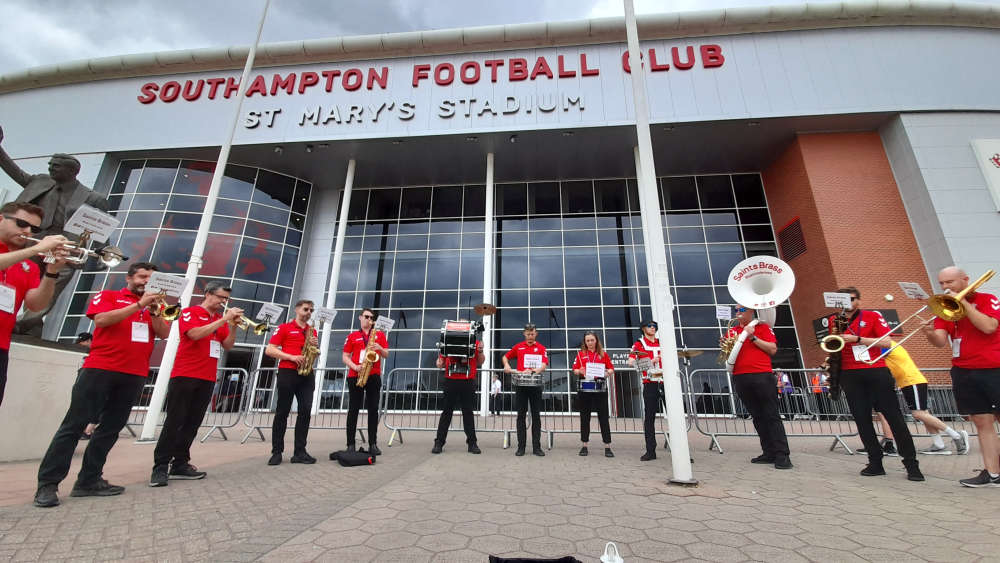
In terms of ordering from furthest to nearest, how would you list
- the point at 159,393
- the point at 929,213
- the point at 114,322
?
the point at 929,213 < the point at 159,393 < the point at 114,322

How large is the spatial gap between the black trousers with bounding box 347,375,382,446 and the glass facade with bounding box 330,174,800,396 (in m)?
10.1

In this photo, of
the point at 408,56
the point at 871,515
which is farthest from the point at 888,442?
the point at 408,56

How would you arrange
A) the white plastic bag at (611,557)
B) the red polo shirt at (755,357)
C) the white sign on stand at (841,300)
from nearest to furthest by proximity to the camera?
the white plastic bag at (611,557)
the white sign on stand at (841,300)
the red polo shirt at (755,357)

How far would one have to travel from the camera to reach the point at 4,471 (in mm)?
4480

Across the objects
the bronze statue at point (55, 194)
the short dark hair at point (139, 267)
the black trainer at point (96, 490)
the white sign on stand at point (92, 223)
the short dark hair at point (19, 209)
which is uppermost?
the bronze statue at point (55, 194)

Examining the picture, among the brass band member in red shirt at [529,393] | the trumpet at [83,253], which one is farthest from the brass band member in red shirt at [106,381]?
the brass band member in red shirt at [529,393]

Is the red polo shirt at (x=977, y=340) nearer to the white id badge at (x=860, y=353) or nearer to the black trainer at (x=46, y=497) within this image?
the white id badge at (x=860, y=353)

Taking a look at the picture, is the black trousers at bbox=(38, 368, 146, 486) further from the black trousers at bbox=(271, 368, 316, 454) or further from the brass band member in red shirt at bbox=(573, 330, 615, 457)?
the brass band member in red shirt at bbox=(573, 330, 615, 457)

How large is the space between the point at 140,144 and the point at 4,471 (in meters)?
17.1

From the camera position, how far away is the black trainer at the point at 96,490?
3402mm

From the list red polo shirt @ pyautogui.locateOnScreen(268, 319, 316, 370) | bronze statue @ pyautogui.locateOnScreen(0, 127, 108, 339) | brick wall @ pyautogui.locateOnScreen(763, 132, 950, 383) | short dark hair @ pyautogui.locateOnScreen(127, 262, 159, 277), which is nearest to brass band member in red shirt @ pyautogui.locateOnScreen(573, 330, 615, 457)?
red polo shirt @ pyautogui.locateOnScreen(268, 319, 316, 370)

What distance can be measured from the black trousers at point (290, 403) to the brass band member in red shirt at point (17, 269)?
2.56m

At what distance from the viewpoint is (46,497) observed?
3.07 metres

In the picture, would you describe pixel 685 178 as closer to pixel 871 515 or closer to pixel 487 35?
pixel 487 35
